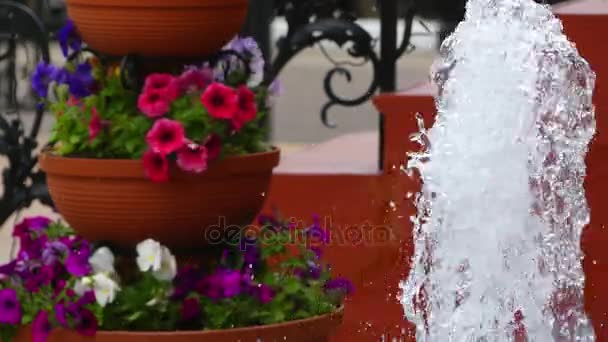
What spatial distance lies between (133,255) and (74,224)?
153mm

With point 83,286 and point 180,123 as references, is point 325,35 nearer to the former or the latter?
point 180,123

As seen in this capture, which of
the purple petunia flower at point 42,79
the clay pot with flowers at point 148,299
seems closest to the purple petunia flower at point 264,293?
the clay pot with flowers at point 148,299

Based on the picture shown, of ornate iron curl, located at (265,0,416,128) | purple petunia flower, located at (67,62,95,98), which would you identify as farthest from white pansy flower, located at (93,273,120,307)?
ornate iron curl, located at (265,0,416,128)

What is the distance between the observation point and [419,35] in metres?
5.20

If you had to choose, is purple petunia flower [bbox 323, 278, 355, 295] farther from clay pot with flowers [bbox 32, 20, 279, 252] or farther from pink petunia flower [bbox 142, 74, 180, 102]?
pink petunia flower [bbox 142, 74, 180, 102]

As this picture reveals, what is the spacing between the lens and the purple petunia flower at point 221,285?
3381 mm

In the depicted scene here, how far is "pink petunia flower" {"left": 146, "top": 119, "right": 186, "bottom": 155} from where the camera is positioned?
3299mm

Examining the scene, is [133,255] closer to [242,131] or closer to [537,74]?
[242,131]

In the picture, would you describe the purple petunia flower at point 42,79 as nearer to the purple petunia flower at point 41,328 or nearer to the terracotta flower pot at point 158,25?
the terracotta flower pot at point 158,25

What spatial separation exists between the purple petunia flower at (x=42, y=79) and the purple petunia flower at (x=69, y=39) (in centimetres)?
8

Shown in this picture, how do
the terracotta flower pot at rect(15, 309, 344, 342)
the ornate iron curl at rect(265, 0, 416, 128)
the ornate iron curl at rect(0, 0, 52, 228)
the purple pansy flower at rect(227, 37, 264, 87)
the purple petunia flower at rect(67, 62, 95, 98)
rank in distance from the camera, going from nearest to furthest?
the terracotta flower pot at rect(15, 309, 344, 342), the purple petunia flower at rect(67, 62, 95, 98), the purple pansy flower at rect(227, 37, 264, 87), the ornate iron curl at rect(0, 0, 52, 228), the ornate iron curl at rect(265, 0, 416, 128)

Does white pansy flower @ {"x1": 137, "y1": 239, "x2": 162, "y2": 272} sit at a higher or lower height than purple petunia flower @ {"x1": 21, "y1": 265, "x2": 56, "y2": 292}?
higher

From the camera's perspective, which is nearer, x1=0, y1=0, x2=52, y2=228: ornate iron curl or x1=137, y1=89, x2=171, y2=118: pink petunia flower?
x1=137, y1=89, x2=171, y2=118: pink petunia flower

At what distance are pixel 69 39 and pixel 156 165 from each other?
0.55 m
